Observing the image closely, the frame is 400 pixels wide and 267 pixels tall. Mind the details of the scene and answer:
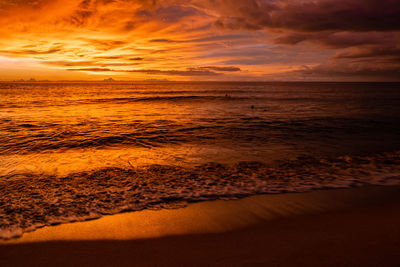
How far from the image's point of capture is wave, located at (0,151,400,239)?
5.09m

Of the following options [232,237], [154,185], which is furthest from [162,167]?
[232,237]

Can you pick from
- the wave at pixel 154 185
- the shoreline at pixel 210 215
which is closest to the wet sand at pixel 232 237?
the shoreline at pixel 210 215

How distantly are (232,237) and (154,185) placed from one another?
3.17 metres

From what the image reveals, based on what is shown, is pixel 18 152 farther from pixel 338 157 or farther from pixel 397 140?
pixel 397 140

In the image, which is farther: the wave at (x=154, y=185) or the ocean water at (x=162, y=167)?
the ocean water at (x=162, y=167)

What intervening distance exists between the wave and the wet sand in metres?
0.51

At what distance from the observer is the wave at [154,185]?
5.09 meters

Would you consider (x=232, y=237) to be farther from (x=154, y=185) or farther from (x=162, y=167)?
(x=162, y=167)

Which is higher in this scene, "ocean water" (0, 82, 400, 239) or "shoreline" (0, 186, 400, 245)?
"ocean water" (0, 82, 400, 239)

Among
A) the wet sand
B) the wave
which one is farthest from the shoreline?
the wave

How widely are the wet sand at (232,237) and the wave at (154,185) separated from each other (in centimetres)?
51

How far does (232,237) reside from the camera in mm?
4074

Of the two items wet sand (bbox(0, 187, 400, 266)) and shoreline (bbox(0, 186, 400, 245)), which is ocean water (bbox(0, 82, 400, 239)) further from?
wet sand (bbox(0, 187, 400, 266))

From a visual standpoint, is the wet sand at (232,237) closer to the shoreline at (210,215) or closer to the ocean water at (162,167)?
the shoreline at (210,215)
